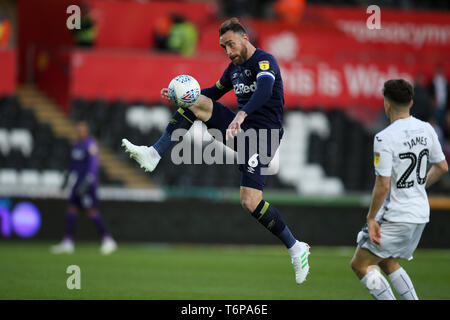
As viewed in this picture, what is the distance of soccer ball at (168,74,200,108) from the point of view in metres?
7.68

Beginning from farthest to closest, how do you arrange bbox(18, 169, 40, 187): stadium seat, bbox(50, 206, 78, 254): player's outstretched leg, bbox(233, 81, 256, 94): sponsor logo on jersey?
bbox(18, 169, 40, 187): stadium seat, bbox(50, 206, 78, 254): player's outstretched leg, bbox(233, 81, 256, 94): sponsor logo on jersey

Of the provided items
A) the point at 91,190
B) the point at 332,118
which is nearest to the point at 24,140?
the point at 91,190

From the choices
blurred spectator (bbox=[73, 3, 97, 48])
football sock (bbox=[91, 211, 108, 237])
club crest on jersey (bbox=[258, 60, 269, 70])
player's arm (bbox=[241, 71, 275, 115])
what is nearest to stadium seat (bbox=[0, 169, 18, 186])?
football sock (bbox=[91, 211, 108, 237])

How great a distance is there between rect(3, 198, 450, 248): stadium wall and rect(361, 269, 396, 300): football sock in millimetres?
10696

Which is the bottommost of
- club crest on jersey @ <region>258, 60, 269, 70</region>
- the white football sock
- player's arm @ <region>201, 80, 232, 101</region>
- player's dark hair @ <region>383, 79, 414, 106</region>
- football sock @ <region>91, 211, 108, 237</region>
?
football sock @ <region>91, 211, 108, 237</region>

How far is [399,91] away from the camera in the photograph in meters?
6.36

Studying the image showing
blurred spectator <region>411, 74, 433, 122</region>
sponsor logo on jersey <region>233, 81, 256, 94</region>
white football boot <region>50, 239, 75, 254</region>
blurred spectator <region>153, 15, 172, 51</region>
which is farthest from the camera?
blurred spectator <region>153, 15, 172, 51</region>

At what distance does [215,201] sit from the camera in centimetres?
1717

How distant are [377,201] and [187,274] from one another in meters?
5.45

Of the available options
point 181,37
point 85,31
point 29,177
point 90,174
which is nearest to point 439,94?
point 181,37

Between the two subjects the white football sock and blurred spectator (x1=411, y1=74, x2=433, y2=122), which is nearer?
the white football sock

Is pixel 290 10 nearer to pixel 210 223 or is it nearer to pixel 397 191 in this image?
pixel 210 223

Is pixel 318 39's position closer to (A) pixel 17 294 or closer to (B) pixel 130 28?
(B) pixel 130 28

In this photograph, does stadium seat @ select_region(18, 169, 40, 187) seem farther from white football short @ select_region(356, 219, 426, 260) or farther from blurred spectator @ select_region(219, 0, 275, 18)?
white football short @ select_region(356, 219, 426, 260)
